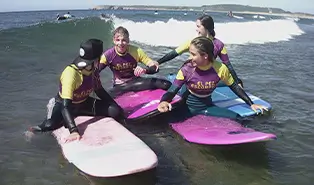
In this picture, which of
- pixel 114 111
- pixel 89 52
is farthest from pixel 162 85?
pixel 89 52

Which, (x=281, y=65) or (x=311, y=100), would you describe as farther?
(x=281, y=65)

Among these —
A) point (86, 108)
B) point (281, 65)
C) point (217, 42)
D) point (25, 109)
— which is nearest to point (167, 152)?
point (86, 108)

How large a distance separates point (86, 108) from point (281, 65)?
743cm

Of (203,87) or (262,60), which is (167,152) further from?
(262,60)

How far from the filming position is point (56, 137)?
4.41 m

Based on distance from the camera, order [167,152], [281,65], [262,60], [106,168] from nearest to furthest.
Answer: [106,168] < [167,152] < [281,65] < [262,60]

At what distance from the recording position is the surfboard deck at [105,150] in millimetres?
3275

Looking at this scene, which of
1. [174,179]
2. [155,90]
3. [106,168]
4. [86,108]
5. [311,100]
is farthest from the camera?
[311,100]

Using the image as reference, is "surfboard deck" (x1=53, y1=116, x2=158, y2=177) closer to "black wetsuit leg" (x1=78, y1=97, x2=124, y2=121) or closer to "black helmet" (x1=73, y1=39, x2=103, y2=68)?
"black wetsuit leg" (x1=78, y1=97, x2=124, y2=121)

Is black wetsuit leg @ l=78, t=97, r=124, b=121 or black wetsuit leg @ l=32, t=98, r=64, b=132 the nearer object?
black wetsuit leg @ l=32, t=98, r=64, b=132

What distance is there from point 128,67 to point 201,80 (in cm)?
166

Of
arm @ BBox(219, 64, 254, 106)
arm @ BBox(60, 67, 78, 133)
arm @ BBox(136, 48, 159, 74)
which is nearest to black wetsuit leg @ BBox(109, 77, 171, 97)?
arm @ BBox(136, 48, 159, 74)

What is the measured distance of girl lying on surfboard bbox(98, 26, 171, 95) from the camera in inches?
223

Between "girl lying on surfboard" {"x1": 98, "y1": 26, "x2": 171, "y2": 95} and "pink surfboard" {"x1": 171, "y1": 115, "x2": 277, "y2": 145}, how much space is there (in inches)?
45.4
